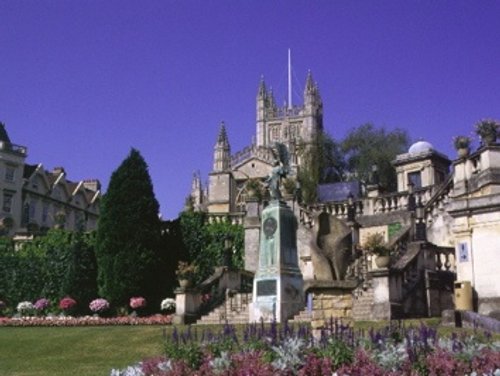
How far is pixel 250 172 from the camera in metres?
90.1

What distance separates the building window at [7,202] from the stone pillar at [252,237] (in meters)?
44.2

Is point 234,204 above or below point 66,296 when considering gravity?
above

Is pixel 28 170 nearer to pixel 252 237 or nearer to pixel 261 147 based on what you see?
pixel 261 147

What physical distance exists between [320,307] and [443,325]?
528 cm

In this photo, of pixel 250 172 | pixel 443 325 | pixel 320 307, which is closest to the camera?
pixel 320 307

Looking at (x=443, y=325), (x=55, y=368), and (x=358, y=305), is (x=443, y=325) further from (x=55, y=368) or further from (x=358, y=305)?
(x=55, y=368)

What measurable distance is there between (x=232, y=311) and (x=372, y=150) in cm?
4112

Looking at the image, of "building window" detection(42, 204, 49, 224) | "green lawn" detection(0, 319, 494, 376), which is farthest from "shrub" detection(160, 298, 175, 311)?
"building window" detection(42, 204, 49, 224)

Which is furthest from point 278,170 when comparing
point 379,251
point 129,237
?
point 129,237

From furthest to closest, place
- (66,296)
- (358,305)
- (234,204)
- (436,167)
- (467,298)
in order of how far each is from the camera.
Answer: (234,204) → (436,167) → (66,296) → (358,305) → (467,298)

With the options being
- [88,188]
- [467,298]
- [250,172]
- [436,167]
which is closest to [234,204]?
[250,172]

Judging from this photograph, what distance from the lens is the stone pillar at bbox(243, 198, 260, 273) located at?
31891 mm

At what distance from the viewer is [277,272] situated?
22.2m

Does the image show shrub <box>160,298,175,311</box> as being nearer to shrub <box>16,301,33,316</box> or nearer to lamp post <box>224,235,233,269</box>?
lamp post <box>224,235,233,269</box>
